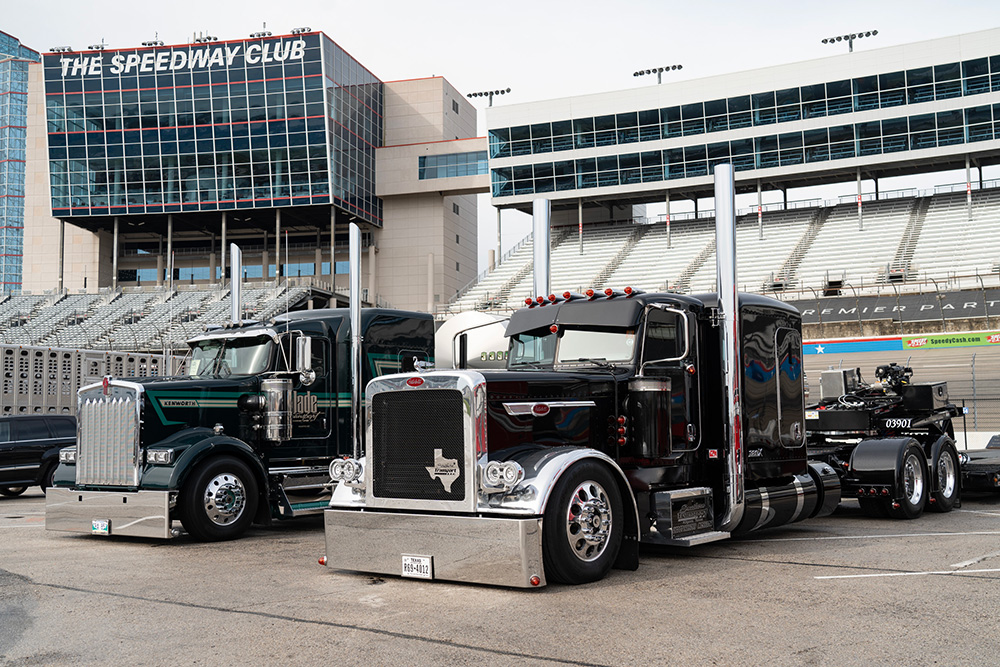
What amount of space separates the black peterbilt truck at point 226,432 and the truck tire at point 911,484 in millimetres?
6745

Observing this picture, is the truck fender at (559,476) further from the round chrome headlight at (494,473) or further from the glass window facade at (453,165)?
the glass window facade at (453,165)

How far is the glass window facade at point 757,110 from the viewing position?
166 feet

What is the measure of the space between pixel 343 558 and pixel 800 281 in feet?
139

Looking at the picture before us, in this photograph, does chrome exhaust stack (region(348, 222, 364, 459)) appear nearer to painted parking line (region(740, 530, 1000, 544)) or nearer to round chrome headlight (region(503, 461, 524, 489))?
round chrome headlight (region(503, 461, 524, 489))

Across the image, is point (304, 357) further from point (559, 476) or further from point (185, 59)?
point (185, 59)

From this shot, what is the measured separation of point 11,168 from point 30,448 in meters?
82.1

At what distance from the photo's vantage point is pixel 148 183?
66625mm

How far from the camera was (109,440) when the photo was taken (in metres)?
10.9

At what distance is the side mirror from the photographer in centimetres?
1138

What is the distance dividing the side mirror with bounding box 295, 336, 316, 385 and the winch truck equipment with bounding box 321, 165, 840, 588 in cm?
318

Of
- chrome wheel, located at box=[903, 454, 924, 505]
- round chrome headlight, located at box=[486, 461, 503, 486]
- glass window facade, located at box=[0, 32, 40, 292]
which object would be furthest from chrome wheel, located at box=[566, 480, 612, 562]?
glass window facade, located at box=[0, 32, 40, 292]

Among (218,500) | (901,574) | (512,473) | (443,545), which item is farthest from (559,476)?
(218,500)

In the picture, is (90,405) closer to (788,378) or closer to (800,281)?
(788,378)

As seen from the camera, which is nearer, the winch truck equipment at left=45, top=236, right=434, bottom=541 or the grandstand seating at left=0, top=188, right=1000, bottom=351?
the winch truck equipment at left=45, top=236, right=434, bottom=541
